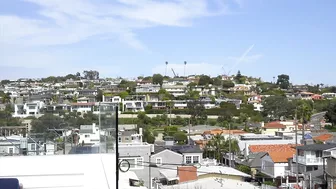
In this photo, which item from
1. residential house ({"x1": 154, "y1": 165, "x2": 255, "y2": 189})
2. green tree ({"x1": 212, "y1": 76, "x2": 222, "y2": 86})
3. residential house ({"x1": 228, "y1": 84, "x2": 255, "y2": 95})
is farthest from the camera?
green tree ({"x1": 212, "y1": 76, "x2": 222, "y2": 86})

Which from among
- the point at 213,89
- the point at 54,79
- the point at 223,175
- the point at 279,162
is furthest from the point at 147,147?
the point at 54,79

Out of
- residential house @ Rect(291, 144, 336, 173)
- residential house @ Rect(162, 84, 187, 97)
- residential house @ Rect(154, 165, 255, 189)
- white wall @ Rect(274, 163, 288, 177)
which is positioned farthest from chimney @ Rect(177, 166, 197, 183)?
residential house @ Rect(162, 84, 187, 97)

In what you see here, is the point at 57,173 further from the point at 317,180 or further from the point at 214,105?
the point at 214,105

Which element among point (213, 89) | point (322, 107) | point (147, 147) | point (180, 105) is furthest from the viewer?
point (213, 89)

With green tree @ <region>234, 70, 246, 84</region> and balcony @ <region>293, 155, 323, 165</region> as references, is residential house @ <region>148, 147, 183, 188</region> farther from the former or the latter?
green tree @ <region>234, 70, 246, 84</region>

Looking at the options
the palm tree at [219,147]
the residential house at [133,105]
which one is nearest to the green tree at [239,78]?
the residential house at [133,105]

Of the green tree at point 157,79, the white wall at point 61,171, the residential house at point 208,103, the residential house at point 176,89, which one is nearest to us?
the white wall at point 61,171

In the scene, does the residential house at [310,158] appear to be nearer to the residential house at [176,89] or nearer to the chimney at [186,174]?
the chimney at [186,174]

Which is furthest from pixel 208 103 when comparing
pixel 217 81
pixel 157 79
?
pixel 157 79
